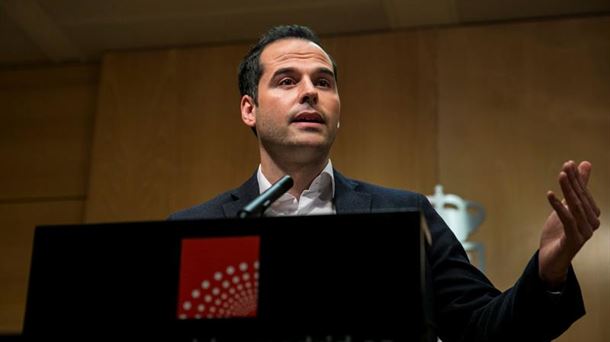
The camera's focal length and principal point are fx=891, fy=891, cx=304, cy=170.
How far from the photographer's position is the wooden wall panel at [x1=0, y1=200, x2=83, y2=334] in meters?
4.14

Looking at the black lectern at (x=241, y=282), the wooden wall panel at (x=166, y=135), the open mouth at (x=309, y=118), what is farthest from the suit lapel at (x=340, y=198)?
the wooden wall panel at (x=166, y=135)

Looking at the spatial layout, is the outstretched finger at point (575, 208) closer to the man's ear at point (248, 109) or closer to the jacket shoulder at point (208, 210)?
the jacket shoulder at point (208, 210)

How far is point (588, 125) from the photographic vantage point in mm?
3717

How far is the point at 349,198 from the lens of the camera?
1770 mm

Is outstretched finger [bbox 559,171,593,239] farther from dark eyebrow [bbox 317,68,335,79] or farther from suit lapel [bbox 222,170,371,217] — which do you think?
dark eyebrow [bbox 317,68,335,79]

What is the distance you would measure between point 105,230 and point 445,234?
71 cm

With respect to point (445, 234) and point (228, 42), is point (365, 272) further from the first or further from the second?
point (228, 42)

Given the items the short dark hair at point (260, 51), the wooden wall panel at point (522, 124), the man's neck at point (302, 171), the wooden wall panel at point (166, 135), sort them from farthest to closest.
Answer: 1. the wooden wall panel at point (166, 135)
2. the wooden wall panel at point (522, 124)
3. the short dark hair at point (260, 51)
4. the man's neck at point (302, 171)

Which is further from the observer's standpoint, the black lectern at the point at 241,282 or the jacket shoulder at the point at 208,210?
the jacket shoulder at the point at 208,210

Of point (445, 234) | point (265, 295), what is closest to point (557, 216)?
point (445, 234)

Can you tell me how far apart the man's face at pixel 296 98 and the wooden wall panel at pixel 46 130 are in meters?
2.55

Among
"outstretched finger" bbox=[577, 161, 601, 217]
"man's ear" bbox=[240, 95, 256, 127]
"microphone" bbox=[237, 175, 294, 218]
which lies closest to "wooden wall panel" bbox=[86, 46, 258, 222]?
"man's ear" bbox=[240, 95, 256, 127]

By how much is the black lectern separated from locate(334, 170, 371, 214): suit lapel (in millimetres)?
569

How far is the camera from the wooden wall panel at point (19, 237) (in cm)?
414
